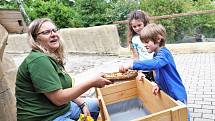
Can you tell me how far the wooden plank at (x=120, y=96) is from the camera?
9.84 feet

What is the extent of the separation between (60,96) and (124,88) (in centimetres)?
109

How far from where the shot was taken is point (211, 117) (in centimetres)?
363

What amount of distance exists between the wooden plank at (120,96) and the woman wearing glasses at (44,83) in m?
0.58

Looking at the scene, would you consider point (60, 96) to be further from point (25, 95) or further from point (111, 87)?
point (111, 87)

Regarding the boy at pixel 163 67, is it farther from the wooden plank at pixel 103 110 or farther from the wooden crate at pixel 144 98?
the wooden plank at pixel 103 110

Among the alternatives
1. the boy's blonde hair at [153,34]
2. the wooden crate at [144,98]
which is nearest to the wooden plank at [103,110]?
the wooden crate at [144,98]

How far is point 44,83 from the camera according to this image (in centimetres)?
205

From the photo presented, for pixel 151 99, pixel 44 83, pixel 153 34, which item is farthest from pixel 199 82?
pixel 44 83

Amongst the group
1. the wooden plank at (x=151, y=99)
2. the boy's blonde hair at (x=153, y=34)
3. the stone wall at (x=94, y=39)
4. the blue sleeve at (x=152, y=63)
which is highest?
the boy's blonde hair at (x=153, y=34)

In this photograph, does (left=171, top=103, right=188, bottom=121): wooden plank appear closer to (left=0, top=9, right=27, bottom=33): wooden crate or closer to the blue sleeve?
the blue sleeve

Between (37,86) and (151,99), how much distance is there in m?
1.16

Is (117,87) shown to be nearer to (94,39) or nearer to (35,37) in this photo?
(35,37)

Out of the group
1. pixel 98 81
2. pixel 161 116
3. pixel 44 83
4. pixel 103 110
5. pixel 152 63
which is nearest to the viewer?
pixel 161 116

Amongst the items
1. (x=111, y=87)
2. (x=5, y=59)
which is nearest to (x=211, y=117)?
(x=111, y=87)
